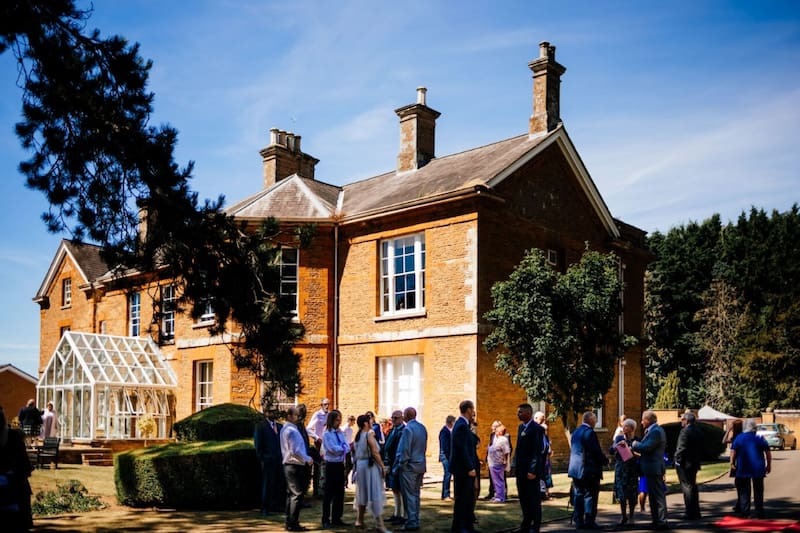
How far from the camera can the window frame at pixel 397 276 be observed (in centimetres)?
2219


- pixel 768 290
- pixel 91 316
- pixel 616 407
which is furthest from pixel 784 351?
pixel 91 316

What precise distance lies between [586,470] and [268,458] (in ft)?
17.1

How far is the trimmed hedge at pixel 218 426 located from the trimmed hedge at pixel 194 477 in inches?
71.5

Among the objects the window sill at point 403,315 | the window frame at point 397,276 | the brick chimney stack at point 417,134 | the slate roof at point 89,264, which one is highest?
the brick chimney stack at point 417,134

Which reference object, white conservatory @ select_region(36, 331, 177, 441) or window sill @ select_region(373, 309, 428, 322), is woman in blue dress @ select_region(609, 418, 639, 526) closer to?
window sill @ select_region(373, 309, 428, 322)

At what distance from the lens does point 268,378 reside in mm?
13281

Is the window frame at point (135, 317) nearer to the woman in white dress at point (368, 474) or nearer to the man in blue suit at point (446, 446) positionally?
the man in blue suit at point (446, 446)

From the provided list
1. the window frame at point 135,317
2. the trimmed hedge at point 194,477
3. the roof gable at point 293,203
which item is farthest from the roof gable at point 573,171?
the window frame at point 135,317

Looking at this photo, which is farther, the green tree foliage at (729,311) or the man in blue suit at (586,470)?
the green tree foliage at (729,311)

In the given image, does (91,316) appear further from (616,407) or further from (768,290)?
Answer: (768,290)

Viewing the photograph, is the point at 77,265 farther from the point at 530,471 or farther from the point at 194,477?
the point at 530,471

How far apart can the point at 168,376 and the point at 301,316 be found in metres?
6.52

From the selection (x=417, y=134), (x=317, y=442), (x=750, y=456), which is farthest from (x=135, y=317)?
(x=750, y=456)

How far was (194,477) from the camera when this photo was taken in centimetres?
1409
